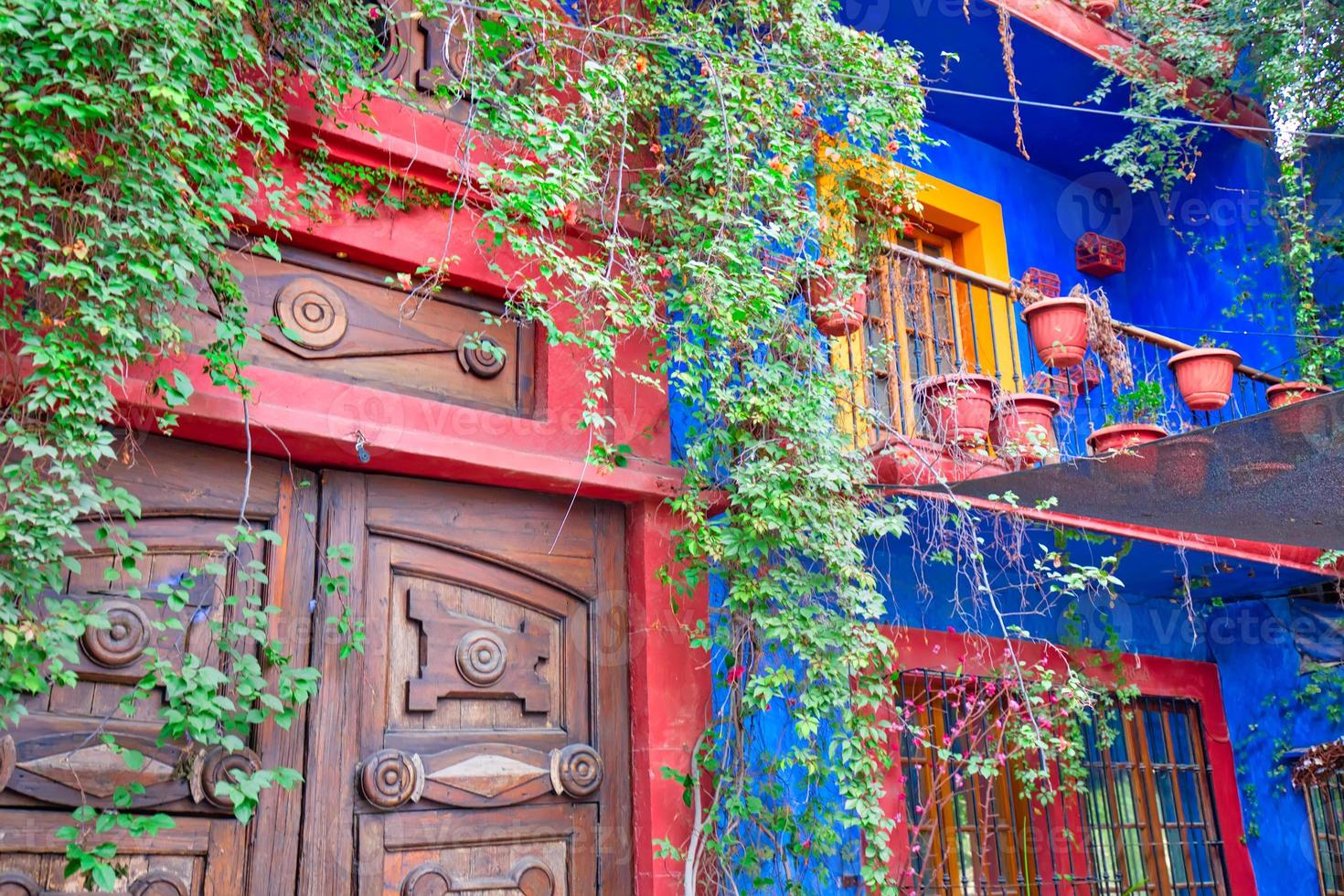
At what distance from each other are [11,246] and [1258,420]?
11.4 feet

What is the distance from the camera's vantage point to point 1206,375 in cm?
553

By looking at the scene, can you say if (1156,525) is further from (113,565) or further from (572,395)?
(113,565)

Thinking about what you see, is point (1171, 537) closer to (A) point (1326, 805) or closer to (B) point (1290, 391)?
(B) point (1290, 391)

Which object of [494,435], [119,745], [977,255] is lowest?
Result: [119,745]

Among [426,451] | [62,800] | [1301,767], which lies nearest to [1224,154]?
[1301,767]

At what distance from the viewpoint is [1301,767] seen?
635 centimetres

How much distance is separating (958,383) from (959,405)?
0.32 feet

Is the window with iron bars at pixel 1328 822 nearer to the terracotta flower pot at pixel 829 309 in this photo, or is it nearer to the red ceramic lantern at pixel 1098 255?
the red ceramic lantern at pixel 1098 255

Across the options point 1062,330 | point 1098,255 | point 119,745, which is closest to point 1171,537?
point 1062,330

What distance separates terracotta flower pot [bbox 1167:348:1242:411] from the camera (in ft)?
18.1

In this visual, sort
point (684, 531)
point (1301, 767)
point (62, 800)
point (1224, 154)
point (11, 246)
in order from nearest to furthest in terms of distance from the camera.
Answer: point (11, 246)
point (62, 800)
point (684, 531)
point (1301, 767)
point (1224, 154)

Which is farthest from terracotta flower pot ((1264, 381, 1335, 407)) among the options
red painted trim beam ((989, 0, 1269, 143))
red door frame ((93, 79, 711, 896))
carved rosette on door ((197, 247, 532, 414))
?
carved rosette on door ((197, 247, 532, 414))

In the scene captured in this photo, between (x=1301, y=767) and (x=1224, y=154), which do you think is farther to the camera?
(x=1224, y=154)

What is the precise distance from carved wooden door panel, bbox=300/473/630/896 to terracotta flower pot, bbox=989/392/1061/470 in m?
1.80
